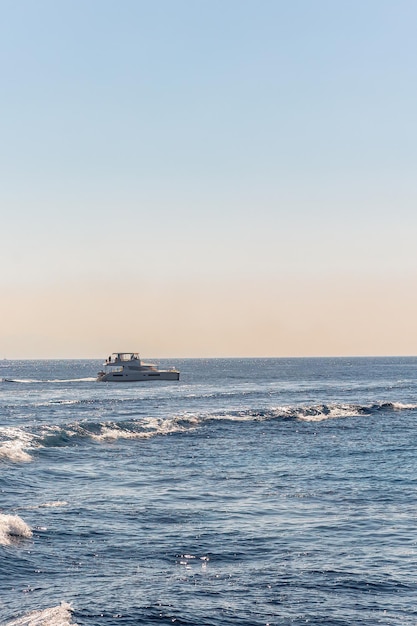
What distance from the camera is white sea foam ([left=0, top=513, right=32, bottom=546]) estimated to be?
2894cm

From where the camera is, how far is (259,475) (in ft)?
145

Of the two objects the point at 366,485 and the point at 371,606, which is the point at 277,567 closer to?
the point at 371,606

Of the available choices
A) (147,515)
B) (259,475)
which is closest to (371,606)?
(147,515)

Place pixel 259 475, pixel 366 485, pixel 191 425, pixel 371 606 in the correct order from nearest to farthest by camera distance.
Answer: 1. pixel 371 606
2. pixel 366 485
3. pixel 259 475
4. pixel 191 425

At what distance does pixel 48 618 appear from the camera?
2042 cm

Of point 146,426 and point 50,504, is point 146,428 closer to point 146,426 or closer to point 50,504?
point 146,426

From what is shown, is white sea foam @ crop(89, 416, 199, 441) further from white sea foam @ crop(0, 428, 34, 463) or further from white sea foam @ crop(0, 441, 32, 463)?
white sea foam @ crop(0, 441, 32, 463)

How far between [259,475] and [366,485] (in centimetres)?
688

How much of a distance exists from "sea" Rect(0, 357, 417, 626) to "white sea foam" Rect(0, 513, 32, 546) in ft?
0.33

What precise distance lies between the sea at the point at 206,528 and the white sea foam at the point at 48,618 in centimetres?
3

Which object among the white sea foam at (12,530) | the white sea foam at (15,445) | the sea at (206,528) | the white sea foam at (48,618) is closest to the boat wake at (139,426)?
the white sea foam at (15,445)

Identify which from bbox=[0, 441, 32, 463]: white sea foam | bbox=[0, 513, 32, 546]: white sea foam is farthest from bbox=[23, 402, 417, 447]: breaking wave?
bbox=[0, 513, 32, 546]: white sea foam

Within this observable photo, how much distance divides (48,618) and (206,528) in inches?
459

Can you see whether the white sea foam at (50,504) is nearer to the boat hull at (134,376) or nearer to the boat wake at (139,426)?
the boat wake at (139,426)
